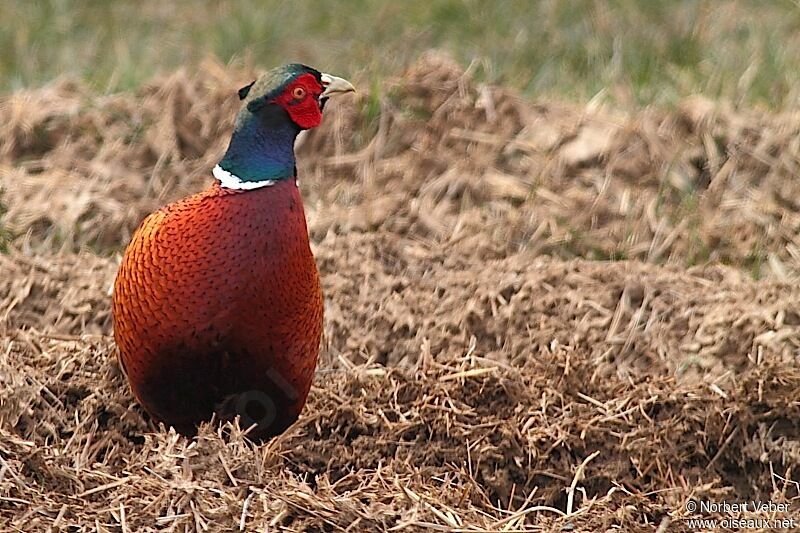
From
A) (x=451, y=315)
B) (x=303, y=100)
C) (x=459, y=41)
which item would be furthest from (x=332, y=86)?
(x=459, y=41)

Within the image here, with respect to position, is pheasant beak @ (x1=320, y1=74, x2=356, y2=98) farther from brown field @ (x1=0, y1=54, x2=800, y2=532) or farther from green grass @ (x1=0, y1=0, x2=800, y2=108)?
green grass @ (x1=0, y1=0, x2=800, y2=108)

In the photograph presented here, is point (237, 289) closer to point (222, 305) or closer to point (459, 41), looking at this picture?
point (222, 305)

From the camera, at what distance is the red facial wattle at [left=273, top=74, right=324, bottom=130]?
3.19 metres

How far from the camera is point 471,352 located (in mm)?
3658

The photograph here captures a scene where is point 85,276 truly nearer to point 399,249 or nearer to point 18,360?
point 18,360

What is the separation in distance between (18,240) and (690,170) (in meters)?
2.29

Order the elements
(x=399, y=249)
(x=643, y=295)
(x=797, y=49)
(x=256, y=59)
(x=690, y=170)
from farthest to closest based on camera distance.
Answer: (x=256, y=59) → (x=797, y=49) → (x=690, y=170) → (x=399, y=249) → (x=643, y=295)

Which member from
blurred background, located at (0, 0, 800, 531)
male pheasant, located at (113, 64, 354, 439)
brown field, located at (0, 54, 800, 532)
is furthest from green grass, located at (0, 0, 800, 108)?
male pheasant, located at (113, 64, 354, 439)

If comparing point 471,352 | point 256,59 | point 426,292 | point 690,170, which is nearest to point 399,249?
point 426,292

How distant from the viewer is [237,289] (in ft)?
9.95

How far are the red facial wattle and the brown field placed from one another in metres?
0.72

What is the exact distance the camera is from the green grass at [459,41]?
5.84 metres

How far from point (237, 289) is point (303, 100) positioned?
486 millimetres

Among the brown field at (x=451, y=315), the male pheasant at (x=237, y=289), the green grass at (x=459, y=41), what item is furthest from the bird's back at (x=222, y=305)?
the green grass at (x=459, y=41)
